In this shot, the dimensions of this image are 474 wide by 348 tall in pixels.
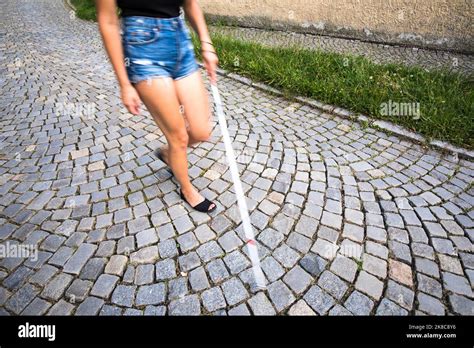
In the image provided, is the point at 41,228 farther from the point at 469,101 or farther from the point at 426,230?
the point at 469,101

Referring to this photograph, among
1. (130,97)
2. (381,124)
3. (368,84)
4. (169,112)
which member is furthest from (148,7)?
(368,84)

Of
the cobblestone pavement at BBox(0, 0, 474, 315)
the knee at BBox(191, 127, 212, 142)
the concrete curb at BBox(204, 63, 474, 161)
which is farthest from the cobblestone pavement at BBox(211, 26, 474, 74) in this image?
the knee at BBox(191, 127, 212, 142)

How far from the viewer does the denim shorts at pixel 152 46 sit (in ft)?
6.51

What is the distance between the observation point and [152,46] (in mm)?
2041

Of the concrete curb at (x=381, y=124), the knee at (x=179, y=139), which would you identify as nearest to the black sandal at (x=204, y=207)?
the knee at (x=179, y=139)

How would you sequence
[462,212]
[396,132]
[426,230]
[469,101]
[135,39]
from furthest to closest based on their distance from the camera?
[469,101], [396,132], [462,212], [426,230], [135,39]

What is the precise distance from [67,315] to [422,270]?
2.70 m

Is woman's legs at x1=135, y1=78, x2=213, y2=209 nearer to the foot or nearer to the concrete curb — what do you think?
the foot

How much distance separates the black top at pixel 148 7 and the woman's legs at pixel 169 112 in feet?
1.36

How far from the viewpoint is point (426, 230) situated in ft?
9.04

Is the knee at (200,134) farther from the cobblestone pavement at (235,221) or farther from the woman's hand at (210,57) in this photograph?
the cobblestone pavement at (235,221)

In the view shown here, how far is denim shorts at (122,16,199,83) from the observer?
6.51ft

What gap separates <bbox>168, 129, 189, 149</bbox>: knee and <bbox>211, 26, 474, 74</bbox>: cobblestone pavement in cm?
525
